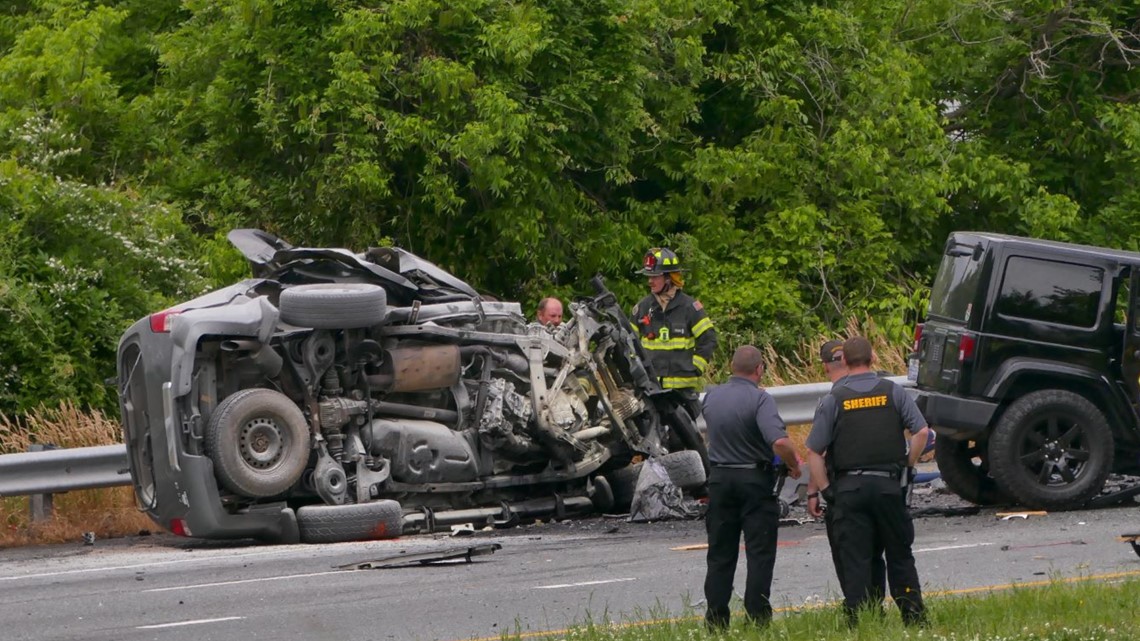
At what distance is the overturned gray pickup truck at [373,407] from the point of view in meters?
11.3

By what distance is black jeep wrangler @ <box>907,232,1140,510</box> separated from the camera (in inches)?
469

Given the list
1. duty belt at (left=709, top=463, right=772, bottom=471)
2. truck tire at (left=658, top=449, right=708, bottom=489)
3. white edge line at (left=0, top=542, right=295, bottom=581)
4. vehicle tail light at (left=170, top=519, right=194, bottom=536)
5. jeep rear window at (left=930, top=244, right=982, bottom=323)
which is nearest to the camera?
duty belt at (left=709, top=463, right=772, bottom=471)

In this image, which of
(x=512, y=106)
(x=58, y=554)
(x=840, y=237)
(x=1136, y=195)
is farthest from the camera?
(x=1136, y=195)

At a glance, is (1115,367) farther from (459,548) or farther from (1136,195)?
(1136,195)

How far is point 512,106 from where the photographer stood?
58.3 feet

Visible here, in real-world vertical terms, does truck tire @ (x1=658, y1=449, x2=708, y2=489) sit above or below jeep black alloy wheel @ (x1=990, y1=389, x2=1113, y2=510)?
below

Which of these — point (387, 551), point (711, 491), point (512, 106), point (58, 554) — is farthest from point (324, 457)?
point (512, 106)

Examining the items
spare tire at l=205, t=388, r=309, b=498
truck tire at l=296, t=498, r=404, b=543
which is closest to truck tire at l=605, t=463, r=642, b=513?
truck tire at l=296, t=498, r=404, b=543

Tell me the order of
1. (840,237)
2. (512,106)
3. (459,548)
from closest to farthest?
(459,548), (512,106), (840,237)

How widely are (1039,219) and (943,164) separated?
139 cm

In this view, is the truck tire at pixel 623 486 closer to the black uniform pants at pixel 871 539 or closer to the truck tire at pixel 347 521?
the truck tire at pixel 347 521

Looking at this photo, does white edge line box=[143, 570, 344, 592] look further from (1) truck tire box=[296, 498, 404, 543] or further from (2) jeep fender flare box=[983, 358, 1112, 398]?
(2) jeep fender flare box=[983, 358, 1112, 398]

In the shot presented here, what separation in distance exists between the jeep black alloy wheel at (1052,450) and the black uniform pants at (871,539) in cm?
448

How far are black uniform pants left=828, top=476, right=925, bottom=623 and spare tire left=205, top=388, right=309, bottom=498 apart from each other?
482cm
